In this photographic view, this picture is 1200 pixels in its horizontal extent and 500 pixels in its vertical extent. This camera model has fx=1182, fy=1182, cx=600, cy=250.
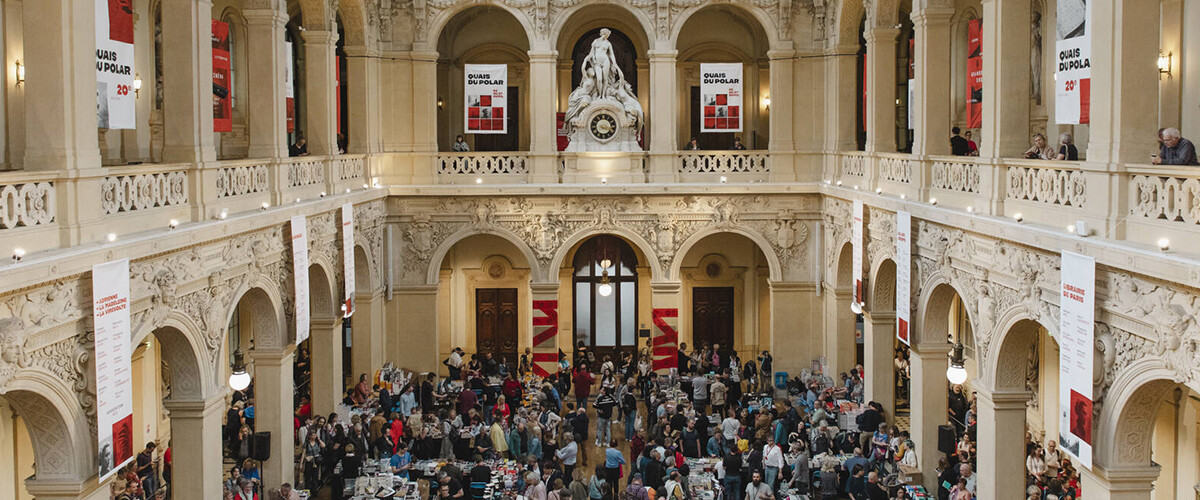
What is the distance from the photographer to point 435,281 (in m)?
26.9

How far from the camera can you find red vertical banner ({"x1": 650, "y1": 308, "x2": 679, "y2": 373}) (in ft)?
88.8

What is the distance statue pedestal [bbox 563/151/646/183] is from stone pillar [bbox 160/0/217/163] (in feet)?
40.5

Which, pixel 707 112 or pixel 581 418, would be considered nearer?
pixel 581 418

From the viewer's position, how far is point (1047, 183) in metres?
13.8

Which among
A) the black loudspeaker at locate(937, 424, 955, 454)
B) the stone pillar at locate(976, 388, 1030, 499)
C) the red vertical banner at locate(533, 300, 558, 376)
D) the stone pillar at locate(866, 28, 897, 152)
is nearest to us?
the stone pillar at locate(976, 388, 1030, 499)

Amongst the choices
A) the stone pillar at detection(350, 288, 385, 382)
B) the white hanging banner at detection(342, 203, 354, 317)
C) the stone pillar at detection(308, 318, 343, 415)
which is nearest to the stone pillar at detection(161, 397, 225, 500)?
the stone pillar at detection(308, 318, 343, 415)

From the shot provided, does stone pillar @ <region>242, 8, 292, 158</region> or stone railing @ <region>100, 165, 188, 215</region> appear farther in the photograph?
stone pillar @ <region>242, 8, 292, 158</region>

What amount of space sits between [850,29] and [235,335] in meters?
14.5

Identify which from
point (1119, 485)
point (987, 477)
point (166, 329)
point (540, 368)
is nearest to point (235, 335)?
point (540, 368)

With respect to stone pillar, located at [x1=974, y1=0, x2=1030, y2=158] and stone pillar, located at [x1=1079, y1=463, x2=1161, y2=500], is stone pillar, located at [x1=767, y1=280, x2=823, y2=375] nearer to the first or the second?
stone pillar, located at [x1=974, y1=0, x2=1030, y2=158]

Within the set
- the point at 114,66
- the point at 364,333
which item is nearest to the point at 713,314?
the point at 364,333

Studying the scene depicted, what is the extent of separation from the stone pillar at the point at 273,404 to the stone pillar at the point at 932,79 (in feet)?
35.0

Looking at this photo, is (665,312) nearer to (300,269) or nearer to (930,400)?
(930,400)

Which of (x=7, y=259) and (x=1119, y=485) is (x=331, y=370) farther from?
(x=1119, y=485)
